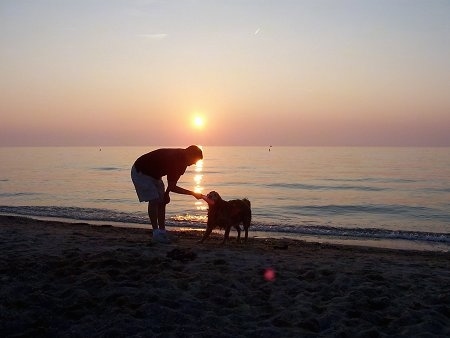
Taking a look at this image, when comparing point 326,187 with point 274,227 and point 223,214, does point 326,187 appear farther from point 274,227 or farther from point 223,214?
point 223,214

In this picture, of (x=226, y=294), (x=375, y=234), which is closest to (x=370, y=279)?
(x=226, y=294)

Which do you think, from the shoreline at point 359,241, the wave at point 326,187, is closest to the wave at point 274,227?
the shoreline at point 359,241

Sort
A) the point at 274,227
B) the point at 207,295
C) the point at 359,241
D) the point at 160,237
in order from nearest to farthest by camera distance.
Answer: the point at 207,295, the point at 160,237, the point at 359,241, the point at 274,227

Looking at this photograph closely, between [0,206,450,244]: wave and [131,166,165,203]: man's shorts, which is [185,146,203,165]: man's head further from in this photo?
[0,206,450,244]: wave

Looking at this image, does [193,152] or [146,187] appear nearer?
[193,152]

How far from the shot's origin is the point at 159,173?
7.45 m

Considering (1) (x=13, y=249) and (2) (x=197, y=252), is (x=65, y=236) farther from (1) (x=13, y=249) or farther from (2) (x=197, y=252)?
(2) (x=197, y=252)

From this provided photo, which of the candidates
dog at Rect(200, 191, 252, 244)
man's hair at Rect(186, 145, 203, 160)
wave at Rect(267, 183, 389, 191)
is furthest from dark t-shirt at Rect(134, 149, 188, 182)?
wave at Rect(267, 183, 389, 191)

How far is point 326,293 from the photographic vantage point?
5074 mm

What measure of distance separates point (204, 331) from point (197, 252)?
2.97 meters

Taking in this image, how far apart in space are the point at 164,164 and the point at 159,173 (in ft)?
0.64

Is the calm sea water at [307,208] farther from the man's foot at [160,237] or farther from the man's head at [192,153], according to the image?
the man's head at [192,153]

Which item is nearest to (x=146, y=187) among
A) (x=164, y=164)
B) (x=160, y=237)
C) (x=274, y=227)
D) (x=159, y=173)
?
(x=159, y=173)

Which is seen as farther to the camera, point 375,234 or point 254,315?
point 375,234
